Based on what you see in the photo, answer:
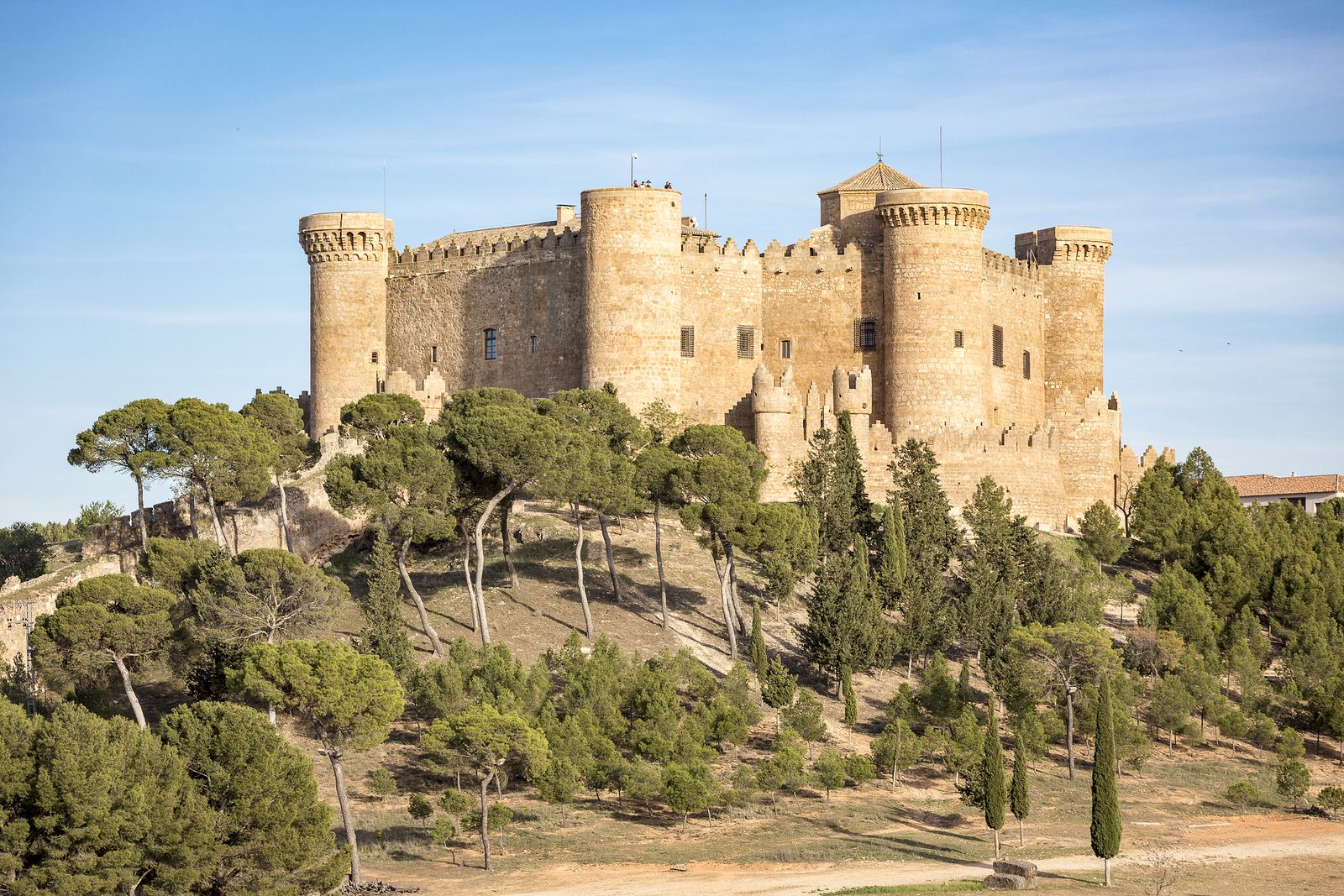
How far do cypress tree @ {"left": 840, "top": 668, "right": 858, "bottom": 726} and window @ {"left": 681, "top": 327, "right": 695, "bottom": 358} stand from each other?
17104mm

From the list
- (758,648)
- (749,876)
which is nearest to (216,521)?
(758,648)

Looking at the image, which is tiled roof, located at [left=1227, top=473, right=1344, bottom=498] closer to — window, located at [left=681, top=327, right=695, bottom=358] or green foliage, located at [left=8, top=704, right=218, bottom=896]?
window, located at [left=681, top=327, right=695, bottom=358]

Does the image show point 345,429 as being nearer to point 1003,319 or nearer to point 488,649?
point 488,649

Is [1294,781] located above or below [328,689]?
below

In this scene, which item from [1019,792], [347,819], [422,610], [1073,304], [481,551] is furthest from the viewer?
[1073,304]

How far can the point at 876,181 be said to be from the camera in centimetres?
7119

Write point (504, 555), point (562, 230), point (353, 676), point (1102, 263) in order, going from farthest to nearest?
1. point (1102, 263)
2. point (562, 230)
3. point (504, 555)
4. point (353, 676)

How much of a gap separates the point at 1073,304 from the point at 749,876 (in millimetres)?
37567

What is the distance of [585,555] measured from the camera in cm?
5916

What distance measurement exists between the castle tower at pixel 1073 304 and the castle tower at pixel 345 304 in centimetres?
2279

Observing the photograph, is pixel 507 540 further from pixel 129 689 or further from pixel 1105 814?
pixel 1105 814

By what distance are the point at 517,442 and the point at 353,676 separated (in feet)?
38.5

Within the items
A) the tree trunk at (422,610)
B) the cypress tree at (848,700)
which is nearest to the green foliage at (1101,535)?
the cypress tree at (848,700)

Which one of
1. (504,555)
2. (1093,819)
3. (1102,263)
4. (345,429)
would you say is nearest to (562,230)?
(345,429)
